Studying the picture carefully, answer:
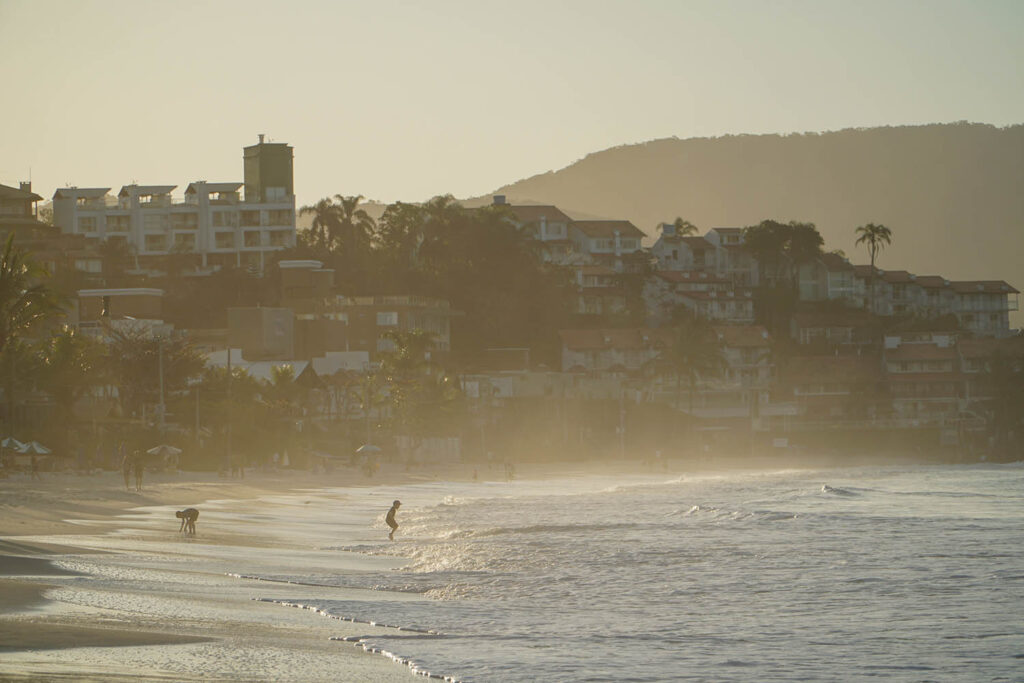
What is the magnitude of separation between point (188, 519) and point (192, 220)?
91.3 m

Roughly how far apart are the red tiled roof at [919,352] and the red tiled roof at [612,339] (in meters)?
20.8

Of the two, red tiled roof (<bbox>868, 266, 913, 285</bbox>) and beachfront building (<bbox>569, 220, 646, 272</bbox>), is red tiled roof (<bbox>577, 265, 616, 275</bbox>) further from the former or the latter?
red tiled roof (<bbox>868, 266, 913, 285</bbox>)

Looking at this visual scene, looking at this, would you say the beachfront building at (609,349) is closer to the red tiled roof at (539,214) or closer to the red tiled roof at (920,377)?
the red tiled roof at (920,377)

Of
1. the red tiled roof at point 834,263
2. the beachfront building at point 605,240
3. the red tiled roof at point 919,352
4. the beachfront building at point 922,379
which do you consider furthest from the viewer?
the beachfront building at point 605,240

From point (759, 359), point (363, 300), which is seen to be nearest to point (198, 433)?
→ point (363, 300)

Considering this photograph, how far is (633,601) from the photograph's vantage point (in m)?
19.8

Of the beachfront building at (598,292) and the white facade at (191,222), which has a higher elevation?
the white facade at (191,222)

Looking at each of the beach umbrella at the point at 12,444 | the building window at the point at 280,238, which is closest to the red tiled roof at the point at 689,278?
the building window at the point at 280,238

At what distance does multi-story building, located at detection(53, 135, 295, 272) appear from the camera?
113312mm

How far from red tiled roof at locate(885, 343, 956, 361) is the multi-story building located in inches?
2113

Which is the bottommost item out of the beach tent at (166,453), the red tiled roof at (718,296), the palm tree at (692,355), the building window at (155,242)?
the beach tent at (166,453)

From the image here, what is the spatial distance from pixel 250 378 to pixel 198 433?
5.96 m

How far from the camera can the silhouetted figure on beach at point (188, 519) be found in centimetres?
2661

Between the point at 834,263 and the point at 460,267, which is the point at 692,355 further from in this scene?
the point at 834,263
